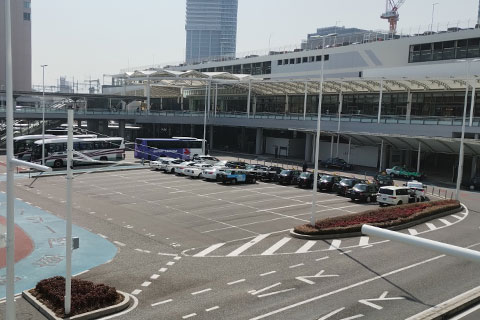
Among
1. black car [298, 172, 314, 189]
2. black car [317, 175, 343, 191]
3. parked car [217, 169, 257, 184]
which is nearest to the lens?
black car [317, 175, 343, 191]

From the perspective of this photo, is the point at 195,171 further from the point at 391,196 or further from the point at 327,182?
the point at 391,196

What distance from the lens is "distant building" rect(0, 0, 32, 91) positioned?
104 meters

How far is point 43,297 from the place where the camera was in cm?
1538

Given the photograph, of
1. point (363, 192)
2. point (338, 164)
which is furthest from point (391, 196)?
point (338, 164)

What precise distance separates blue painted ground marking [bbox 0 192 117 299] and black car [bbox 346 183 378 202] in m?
20.2

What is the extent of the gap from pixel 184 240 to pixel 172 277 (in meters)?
5.65

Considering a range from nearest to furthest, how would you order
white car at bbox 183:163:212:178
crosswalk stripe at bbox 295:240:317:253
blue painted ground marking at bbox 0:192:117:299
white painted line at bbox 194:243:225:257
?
blue painted ground marking at bbox 0:192:117:299 → white painted line at bbox 194:243:225:257 → crosswalk stripe at bbox 295:240:317:253 → white car at bbox 183:163:212:178

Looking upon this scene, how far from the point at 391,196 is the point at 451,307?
20201mm

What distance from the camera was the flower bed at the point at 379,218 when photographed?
2511cm

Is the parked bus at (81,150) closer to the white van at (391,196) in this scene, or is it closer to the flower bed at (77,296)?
the white van at (391,196)

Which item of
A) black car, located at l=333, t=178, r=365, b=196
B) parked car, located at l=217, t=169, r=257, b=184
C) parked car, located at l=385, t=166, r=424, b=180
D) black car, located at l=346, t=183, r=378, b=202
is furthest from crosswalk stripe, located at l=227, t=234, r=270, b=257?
parked car, located at l=385, t=166, r=424, b=180

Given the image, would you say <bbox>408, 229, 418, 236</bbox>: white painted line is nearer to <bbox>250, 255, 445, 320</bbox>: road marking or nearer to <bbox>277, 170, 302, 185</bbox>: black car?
<bbox>250, 255, 445, 320</bbox>: road marking

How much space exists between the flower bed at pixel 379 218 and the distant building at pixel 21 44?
319ft

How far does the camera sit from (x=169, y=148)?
6081cm
